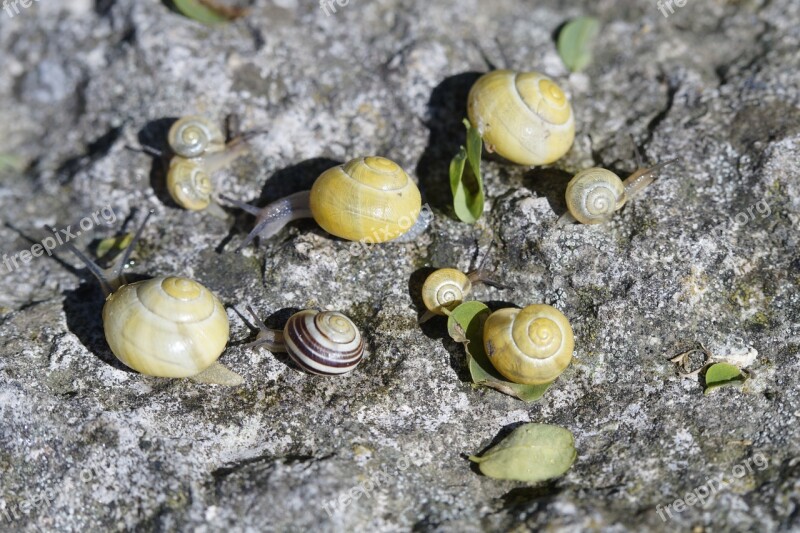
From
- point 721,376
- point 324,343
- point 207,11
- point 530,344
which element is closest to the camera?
point 530,344

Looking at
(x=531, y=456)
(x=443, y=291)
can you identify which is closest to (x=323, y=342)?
(x=443, y=291)

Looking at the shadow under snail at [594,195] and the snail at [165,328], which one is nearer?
the snail at [165,328]

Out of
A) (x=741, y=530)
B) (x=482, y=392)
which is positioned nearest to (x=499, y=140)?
(x=482, y=392)

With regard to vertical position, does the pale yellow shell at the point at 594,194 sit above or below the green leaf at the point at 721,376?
above

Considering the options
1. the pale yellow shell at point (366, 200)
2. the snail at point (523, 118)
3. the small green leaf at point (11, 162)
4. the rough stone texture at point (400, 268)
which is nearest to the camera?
the rough stone texture at point (400, 268)

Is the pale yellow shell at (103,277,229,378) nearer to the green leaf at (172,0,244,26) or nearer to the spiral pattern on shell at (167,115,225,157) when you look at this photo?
the spiral pattern on shell at (167,115,225,157)

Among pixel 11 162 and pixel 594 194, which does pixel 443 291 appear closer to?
pixel 594 194

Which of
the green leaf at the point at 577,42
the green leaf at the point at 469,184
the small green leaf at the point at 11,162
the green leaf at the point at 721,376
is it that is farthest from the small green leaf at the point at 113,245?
the green leaf at the point at 721,376

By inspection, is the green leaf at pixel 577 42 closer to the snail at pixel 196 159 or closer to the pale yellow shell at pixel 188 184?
the snail at pixel 196 159
